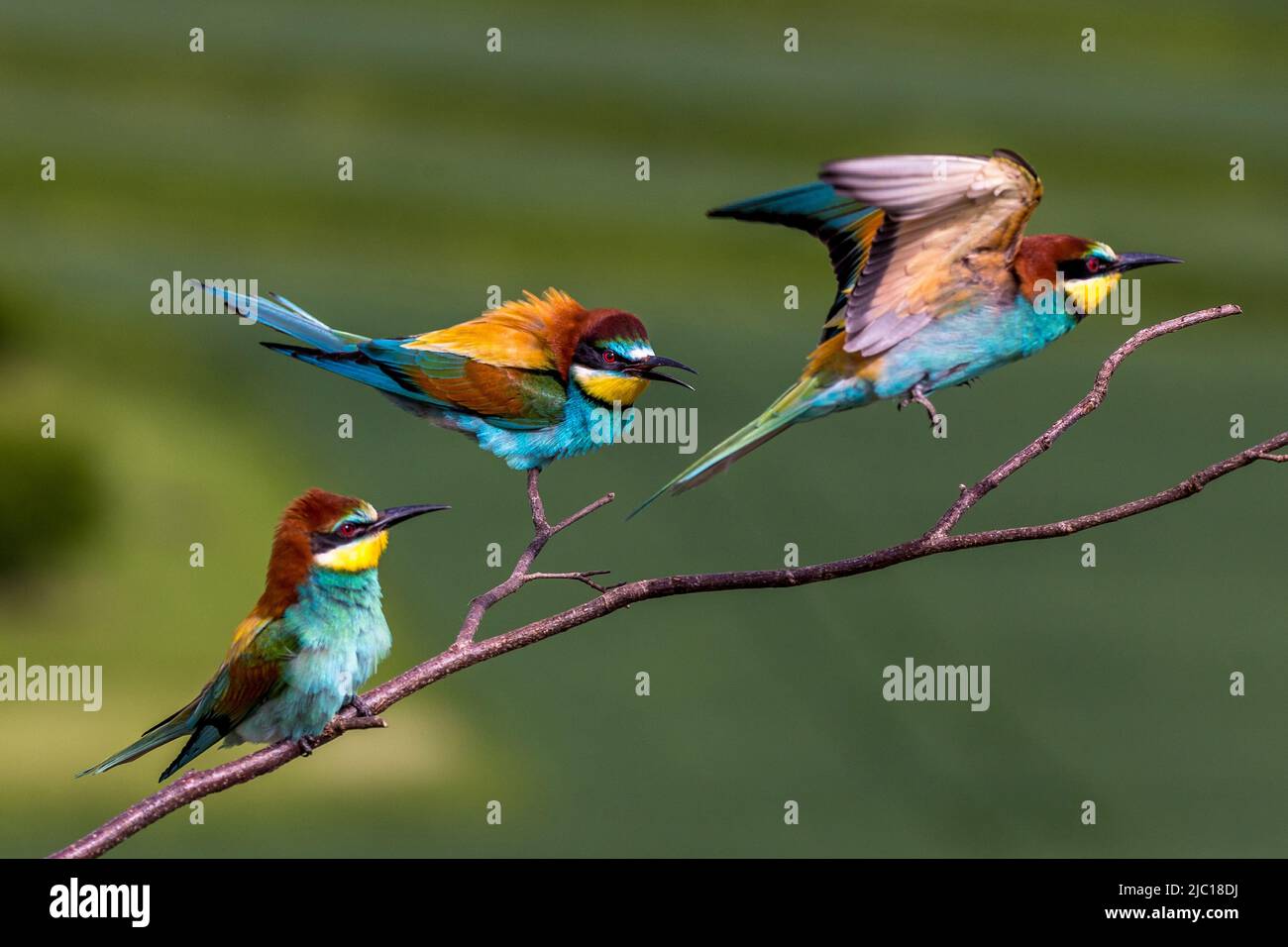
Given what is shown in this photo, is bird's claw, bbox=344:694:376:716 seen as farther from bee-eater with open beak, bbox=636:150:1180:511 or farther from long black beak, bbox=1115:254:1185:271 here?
long black beak, bbox=1115:254:1185:271

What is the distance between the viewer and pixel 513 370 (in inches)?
66.6

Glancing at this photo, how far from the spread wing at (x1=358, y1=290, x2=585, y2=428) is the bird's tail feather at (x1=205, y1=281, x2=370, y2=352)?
27mm

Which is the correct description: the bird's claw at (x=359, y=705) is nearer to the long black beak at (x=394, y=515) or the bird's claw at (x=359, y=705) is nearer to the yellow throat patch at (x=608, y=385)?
the long black beak at (x=394, y=515)

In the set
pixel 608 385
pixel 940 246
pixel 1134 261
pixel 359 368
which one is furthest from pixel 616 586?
pixel 1134 261

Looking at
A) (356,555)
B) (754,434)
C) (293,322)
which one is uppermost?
(293,322)

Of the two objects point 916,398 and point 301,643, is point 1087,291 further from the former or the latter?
point 301,643

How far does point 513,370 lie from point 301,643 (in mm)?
393

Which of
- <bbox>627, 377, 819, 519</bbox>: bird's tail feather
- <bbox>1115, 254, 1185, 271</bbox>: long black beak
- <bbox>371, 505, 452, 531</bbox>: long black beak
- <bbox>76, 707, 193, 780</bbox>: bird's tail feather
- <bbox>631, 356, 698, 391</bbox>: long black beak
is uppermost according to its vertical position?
<bbox>1115, 254, 1185, 271</bbox>: long black beak

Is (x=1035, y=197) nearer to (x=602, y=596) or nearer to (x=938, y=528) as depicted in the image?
(x=938, y=528)

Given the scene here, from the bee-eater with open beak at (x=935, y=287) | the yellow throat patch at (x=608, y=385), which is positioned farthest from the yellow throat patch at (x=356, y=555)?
the bee-eater with open beak at (x=935, y=287)

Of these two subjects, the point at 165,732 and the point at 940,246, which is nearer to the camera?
the point at 940,246

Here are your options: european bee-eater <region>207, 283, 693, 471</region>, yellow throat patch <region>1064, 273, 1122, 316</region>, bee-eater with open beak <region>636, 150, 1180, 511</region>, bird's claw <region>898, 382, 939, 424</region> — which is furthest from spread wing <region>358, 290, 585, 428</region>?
yellow throat patch <region>1064, 273, 1122, 316</region>

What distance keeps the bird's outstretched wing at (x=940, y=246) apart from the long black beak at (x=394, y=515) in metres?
0.46

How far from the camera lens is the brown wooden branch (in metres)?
1.45
